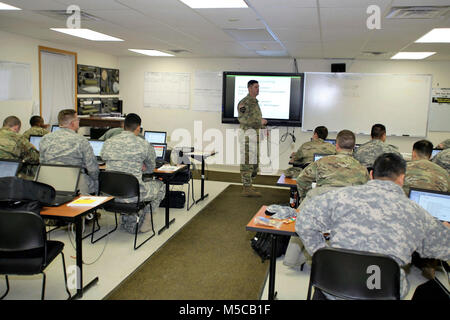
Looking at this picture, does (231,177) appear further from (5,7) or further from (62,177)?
(5,7)

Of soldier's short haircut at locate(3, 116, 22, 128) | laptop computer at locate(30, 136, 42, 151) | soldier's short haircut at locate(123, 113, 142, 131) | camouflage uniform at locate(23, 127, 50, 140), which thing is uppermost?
soldier's short haircut at locate(123, 113, 142, 131)

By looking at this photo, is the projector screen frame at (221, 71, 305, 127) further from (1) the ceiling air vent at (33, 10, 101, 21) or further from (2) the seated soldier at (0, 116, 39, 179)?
(2) the seated soldier at (0, 116, 39, 179)

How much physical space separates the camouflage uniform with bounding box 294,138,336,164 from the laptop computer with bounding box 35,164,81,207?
2998mm

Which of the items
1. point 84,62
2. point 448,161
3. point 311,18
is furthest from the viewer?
point 84,62

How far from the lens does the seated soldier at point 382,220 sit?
1980mm

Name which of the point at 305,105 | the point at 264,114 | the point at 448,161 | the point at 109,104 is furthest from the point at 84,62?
the point at 448,161

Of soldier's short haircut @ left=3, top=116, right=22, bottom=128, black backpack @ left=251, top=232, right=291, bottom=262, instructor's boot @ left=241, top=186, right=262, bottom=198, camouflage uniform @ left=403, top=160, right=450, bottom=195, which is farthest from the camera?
instructor's boot @ left=241, top=186, right=262, bottom=198

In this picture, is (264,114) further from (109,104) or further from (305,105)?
(109,104)

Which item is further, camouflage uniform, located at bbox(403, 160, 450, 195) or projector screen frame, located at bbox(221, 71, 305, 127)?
projector screen frame, located at bbox(221, 71, 305, 127)

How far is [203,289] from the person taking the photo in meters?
3.26

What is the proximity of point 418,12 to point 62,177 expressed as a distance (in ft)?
12.6

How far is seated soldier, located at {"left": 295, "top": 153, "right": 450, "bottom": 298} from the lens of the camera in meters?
1.98

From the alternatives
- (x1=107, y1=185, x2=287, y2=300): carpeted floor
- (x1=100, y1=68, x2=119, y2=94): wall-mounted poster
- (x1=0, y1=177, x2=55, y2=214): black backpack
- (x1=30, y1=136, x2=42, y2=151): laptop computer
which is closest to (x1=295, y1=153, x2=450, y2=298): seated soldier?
(x1=107, y1=185, x2=287, y2=300): carpeted floor

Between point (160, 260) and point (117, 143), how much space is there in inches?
56.0
